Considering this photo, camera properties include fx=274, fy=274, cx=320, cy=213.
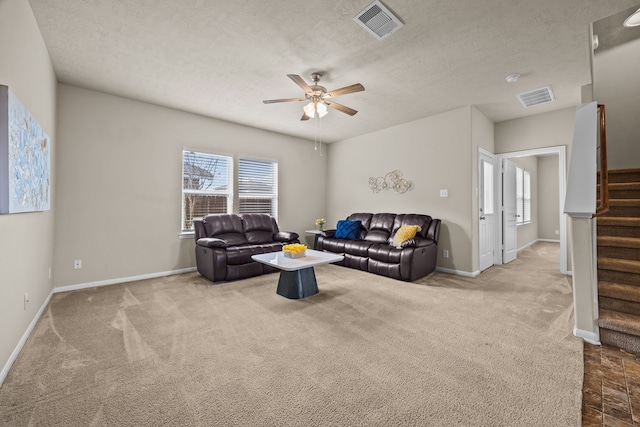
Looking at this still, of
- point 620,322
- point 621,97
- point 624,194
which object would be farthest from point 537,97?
point 620,322

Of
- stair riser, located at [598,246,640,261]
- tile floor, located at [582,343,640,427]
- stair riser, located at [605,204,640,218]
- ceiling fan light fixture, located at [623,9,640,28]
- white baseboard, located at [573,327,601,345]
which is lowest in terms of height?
tile floor, located at [582,343,640,427]

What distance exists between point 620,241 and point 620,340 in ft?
3.58

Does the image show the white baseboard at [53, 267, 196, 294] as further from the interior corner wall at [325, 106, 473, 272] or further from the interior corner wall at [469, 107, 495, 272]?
the interior corner wall at [469, 107, 495, 272]

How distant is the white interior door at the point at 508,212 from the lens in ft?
17.4

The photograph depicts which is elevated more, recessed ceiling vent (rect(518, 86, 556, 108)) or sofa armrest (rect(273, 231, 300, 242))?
recessed ceiling vent (rect(518, 86, 556, 108))

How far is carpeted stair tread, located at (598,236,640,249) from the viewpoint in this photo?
2.66 meters

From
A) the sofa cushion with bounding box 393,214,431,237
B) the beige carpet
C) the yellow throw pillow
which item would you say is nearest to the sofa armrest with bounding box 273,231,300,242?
the beige carpet

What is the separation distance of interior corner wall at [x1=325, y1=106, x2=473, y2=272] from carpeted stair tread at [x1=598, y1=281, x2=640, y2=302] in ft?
6.17

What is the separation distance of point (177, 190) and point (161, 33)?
2.58 metres

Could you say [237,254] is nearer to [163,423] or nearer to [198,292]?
[198,292]

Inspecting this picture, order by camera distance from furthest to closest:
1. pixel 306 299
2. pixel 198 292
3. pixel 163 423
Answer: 1. pixel 198 292
2. pixel 306 299
3. pixel 163 423

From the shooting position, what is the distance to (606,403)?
157 cm

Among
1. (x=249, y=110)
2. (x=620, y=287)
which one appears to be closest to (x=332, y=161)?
(x=249, y=110)

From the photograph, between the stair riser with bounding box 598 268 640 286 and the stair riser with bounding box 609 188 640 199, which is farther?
the stair riser with bounding box 609 188 640 199
